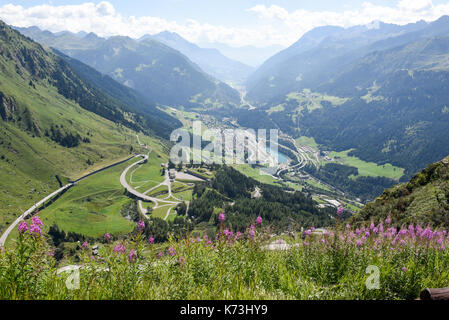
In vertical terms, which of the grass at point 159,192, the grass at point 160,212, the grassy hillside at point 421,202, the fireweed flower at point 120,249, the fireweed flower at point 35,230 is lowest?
the grass at point 160,212

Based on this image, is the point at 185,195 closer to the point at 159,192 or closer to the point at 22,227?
the point at 159,192

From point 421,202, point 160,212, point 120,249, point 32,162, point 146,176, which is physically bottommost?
point 160,212

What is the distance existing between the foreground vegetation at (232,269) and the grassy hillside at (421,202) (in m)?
11.9

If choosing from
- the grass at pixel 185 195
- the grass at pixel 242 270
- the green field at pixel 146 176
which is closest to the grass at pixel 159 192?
the green field at pixel 146 176

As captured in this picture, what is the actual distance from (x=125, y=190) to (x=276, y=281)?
156870 mm

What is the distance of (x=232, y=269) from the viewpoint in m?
7.32

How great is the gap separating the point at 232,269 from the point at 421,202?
2872 cm

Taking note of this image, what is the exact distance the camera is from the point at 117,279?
609 centimetres

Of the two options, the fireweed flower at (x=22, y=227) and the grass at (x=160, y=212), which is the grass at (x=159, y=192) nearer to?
the grass at (x=160, y=212)

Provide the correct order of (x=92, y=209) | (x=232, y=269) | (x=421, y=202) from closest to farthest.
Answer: (x=232, y=269)
(x=421, y=202)
(x=92, y=209)

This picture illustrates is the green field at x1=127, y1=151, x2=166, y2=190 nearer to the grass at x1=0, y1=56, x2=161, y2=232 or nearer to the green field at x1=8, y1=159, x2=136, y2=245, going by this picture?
the green field at x1=8, y1=159, x2=136, y2=245

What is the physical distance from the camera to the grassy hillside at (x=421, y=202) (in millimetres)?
21844

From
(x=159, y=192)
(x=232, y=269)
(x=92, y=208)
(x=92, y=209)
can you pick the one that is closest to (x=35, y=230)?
(x=232, y=269)

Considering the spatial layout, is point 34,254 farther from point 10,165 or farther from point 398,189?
point 10,165
